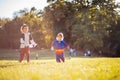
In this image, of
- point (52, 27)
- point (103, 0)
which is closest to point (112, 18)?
point (103, 0)

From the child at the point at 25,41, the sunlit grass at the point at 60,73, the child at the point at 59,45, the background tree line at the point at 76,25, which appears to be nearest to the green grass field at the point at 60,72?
the sunlit grass at the point at 60,73

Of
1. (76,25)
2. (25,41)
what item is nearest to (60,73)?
(25,41)

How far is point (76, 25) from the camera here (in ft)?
207

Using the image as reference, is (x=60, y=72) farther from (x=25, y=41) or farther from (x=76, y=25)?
(x=76, y=25)

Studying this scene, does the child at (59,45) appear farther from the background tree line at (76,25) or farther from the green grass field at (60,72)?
the background tree line at (76,25)

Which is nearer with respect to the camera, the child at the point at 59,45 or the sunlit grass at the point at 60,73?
the sunlit grass at the point at 60,73

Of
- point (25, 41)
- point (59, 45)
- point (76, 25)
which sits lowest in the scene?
point (59, 45)

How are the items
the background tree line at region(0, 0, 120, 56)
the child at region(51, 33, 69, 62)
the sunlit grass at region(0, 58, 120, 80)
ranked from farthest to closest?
1. the background tree line at region(0, 0, 120, 56)
2. the child at region(51, 33, 69, 62)
3. the sunlit grass at region(0, 58, 120, 80)

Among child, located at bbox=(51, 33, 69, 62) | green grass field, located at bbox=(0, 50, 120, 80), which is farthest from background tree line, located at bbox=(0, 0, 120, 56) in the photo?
green grass field, located at bbox=(0, 50, 120, 80)

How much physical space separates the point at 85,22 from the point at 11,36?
18.4 meters

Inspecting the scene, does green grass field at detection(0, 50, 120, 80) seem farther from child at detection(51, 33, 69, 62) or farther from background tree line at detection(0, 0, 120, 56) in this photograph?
background tree line at detection(0, 0, 120, 56)

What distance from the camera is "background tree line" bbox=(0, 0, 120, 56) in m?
62.9

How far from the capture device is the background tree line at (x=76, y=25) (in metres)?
62.9

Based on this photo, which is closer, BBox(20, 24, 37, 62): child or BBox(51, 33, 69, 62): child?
BBox(20, 24, 37, 62): child
